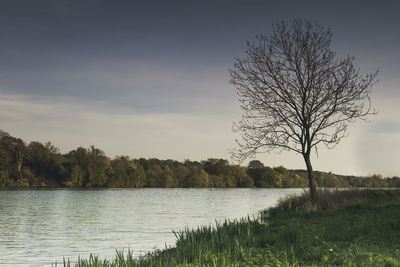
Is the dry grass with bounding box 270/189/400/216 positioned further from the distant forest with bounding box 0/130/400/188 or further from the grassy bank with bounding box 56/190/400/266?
the distant forest with bounding box 0/130/400/188

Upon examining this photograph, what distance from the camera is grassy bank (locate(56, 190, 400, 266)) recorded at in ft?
23.8

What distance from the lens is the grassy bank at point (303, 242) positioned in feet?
23.8

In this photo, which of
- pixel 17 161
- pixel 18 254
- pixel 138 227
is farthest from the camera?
pixel 17 161

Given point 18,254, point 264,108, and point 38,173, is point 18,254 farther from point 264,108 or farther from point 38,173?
point 38,173

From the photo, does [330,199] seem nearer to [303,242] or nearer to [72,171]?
[303,242]

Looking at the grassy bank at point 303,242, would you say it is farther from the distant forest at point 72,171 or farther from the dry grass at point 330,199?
the distant forest at point 72,171

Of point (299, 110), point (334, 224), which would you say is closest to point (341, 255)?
point (334, 224)

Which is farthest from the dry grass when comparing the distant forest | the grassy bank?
the distant forest

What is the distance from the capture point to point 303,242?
31.0 feet

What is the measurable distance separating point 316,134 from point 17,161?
10615cm

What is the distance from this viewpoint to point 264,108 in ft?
63.9

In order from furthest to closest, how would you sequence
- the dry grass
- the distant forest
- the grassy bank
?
1. the distant forest
2. the dry grass
3. the grassy bank

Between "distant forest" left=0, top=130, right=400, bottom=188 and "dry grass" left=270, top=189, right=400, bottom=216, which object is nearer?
"dry grass" left=270, top=189, right=400, bottom=216

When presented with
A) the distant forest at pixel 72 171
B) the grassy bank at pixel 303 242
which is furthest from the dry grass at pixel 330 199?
the distant forest at pixel 72 171
